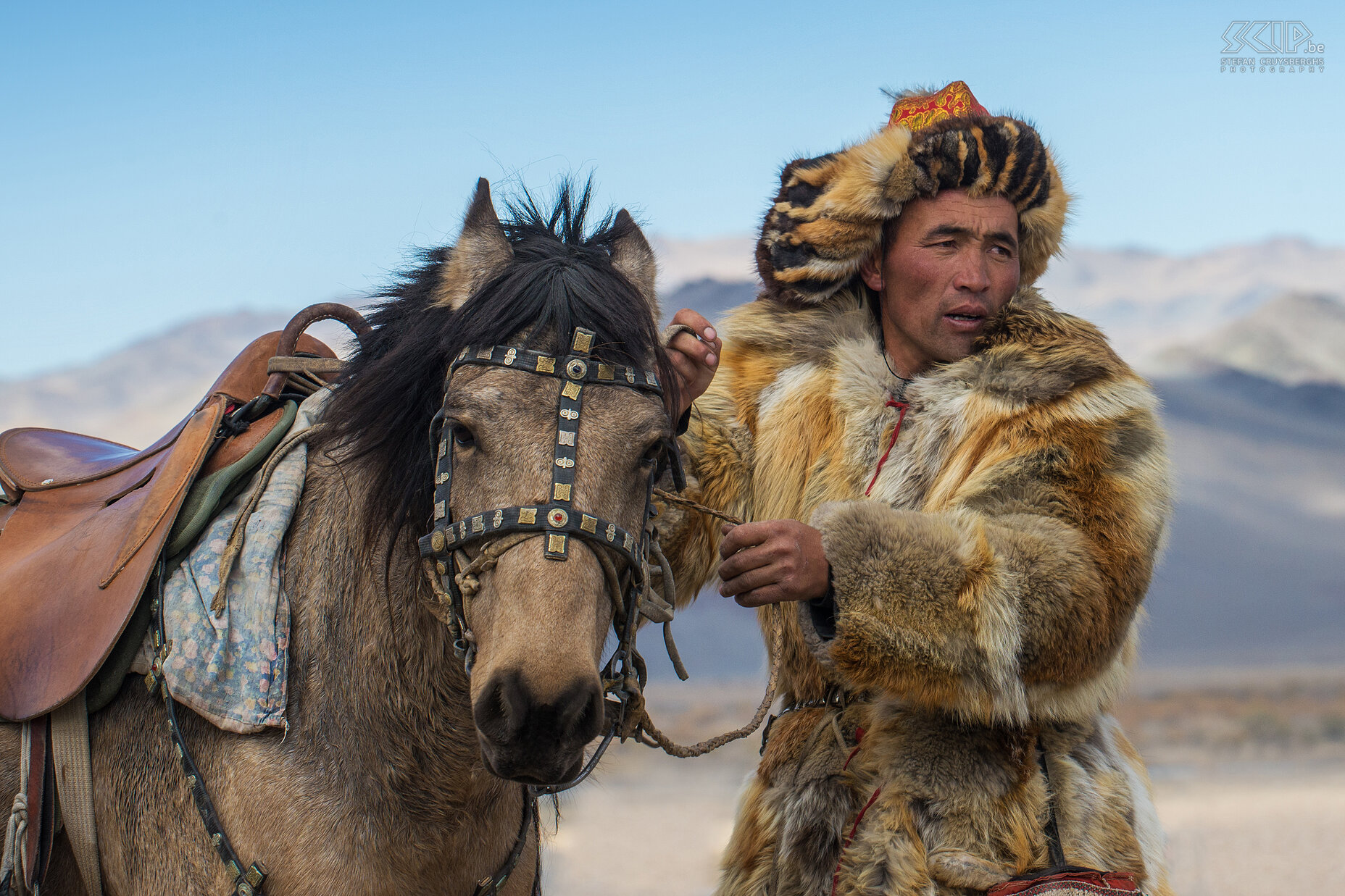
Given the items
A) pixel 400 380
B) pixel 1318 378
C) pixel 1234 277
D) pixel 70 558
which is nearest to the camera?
pixel 400 380

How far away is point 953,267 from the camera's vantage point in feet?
8.10

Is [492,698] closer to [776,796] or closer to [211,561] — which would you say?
[211,561]

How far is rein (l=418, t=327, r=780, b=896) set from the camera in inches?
63.8

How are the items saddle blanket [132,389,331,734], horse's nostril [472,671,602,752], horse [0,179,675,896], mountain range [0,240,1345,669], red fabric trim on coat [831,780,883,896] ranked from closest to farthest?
horse's nostril [472,671,602,752]
horse [0,179,675,896]
saddle blanket [132,389,331,734]
red fabric trim on coat [831,780,883,896]
mountain range [0,240,1345,669]

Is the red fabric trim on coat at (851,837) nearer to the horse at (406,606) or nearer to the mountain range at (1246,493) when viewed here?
the horse at (406,606)

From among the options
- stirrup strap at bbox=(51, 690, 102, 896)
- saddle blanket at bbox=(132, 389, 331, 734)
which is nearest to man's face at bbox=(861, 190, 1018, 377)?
saddle blanket at bbox=(132, 389, 331, 734)

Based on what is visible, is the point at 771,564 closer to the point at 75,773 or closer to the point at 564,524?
the point at 564,524

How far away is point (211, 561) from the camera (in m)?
1.97

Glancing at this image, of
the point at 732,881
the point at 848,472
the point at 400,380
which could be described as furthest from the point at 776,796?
the point at 400,380

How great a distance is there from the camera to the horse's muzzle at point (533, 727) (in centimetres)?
150

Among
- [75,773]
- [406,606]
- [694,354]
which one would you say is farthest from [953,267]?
[75,773]

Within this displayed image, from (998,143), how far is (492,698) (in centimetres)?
183

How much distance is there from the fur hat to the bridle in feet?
3.01

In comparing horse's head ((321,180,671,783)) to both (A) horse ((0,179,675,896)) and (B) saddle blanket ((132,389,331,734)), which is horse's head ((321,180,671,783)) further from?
(B) saddle blanket ((132,389,331,734))
